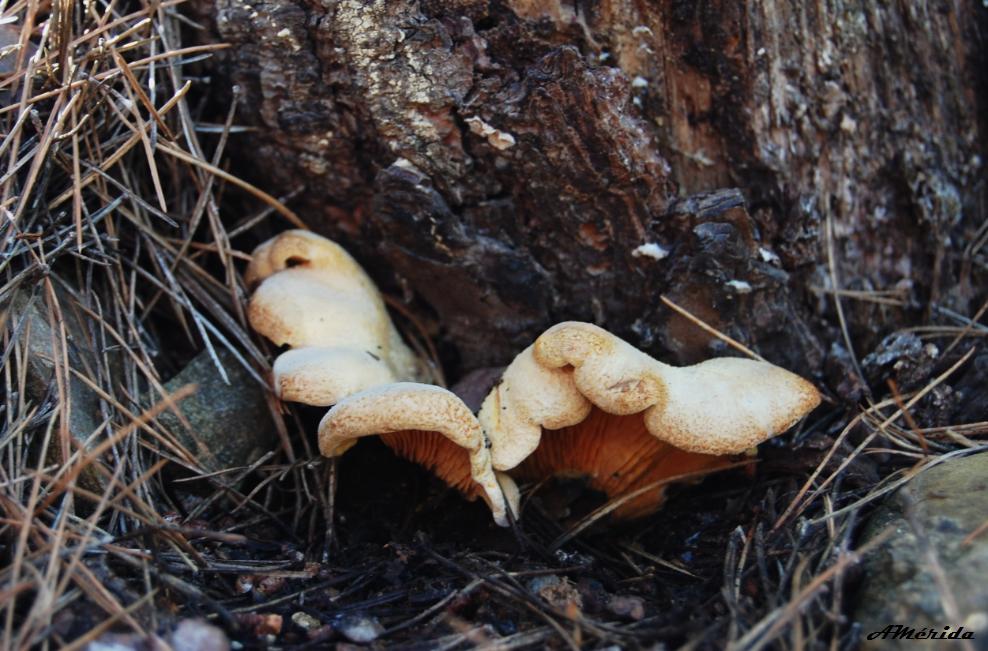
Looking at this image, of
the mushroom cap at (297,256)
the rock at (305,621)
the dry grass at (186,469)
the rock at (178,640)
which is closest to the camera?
the rock at (178,640)

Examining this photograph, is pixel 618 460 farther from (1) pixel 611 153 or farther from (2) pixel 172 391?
(2) pixel 172 391

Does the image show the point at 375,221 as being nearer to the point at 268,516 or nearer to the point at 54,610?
the point at 268,516

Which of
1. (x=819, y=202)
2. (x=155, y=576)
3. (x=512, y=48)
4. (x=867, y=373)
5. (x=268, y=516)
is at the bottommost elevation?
(x=268, y=516)

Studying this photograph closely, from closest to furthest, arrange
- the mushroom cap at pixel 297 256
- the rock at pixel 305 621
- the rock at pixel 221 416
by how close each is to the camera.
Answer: the rock at pixel 305 621
the rock at pixel 221 416
the mushroom cap at pixel 297 256

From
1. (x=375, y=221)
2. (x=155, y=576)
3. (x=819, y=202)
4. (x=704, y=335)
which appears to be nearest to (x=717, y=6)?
(x=819, y=202)

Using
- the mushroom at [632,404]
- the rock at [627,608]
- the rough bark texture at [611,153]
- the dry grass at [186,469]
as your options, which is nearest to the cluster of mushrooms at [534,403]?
the mushroom at [632,404]

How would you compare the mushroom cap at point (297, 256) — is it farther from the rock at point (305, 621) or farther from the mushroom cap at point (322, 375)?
the rock at point (305, 621)

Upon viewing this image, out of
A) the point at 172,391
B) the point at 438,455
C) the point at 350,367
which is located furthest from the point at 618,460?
the point at 172,391
